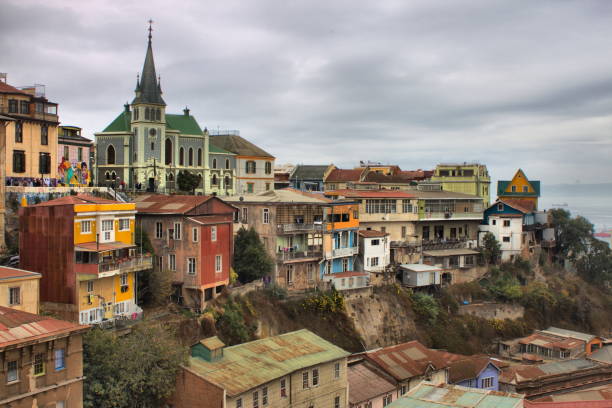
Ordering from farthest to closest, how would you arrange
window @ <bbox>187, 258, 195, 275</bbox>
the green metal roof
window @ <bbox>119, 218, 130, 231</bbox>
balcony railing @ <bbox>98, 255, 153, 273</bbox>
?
window @ <bbox>187, 258, 195, 275</bbox> < window @ <bbox>119, 218, 130, 231</bbox> < balcony railing @ <bbox>98, 255, 153, 273</bbox> < the green metal roof

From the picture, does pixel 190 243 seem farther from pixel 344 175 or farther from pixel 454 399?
pixel 344 175

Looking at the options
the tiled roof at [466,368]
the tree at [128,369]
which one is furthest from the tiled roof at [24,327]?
the tiled roof at [466,368]

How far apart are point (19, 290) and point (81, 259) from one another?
4.96 m

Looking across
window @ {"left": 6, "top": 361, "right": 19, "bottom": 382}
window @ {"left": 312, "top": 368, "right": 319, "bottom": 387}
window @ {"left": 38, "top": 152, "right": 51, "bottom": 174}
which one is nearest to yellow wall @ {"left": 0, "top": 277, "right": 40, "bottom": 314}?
window @ {"left": 6, "top": 361, "right": 19, "bottom": 382}

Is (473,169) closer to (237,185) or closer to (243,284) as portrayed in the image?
(237,185)

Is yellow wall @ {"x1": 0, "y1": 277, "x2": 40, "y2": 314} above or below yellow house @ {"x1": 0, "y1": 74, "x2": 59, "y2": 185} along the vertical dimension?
below

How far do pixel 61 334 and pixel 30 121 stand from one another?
2366cm

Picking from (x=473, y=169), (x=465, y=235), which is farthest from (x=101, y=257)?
(x=473, y=169)

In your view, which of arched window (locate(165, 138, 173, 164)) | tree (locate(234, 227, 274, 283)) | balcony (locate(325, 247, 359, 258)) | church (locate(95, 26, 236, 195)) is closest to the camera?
tree (locate(234, 227, 274, 283))

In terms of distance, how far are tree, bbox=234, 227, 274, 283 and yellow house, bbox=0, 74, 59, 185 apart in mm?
14432

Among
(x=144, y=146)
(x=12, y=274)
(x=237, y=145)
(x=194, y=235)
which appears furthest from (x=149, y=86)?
(x=12, y=274)

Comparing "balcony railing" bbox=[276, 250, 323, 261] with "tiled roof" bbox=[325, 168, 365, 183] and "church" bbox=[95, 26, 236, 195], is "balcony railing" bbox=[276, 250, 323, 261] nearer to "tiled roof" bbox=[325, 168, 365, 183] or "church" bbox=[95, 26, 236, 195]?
"church" bbox=[95, 26, 236, 195]

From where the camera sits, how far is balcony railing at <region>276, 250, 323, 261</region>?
172ft

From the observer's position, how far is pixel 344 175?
89.5 metres
